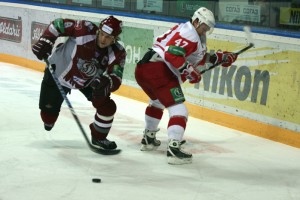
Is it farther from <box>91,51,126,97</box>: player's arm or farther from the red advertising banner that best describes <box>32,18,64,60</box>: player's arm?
the red advertising banner

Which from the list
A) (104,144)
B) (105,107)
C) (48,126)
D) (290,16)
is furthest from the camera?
(290,16)

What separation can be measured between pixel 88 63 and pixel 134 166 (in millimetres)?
773

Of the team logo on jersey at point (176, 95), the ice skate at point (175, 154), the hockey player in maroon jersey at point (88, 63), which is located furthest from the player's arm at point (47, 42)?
the ice skate at point (175, 154)

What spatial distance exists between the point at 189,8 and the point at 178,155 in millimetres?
2535

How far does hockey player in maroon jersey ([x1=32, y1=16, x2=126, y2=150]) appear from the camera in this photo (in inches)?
145

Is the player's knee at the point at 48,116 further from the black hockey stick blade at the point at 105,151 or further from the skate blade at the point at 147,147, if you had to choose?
the skate blade at the point at 147,147

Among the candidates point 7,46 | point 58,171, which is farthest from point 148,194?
point 7,46

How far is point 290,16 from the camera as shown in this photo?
15.5ft

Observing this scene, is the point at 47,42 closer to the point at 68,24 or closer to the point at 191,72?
the point at 68,24

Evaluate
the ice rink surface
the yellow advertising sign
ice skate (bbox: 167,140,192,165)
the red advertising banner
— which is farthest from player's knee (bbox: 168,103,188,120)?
the red advertising banner

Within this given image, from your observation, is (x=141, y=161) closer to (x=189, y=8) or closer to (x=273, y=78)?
(x=273, y=78)

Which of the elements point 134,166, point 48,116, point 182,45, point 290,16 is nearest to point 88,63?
point 48,116

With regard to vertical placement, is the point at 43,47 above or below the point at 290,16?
below

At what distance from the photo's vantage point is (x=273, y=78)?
4.74 meters
